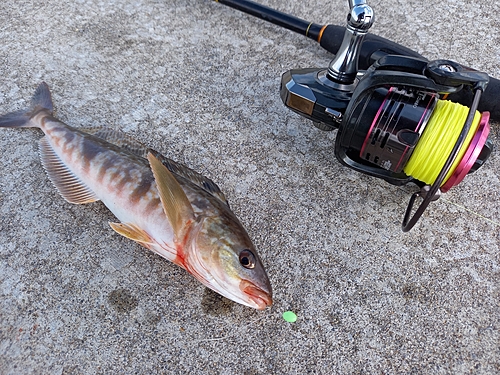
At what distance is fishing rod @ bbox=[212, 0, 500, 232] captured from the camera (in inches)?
62.3

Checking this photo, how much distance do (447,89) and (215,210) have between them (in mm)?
1122

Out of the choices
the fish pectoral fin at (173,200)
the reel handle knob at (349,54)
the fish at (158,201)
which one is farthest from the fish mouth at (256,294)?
the reel handle knob at (349,54)

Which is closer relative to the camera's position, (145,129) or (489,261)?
(489,261)

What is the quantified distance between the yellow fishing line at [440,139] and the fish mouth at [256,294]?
864mm

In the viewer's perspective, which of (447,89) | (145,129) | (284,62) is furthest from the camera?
(284,62)

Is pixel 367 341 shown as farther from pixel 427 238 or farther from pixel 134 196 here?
pixel 134 196

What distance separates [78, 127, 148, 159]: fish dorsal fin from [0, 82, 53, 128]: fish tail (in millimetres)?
330

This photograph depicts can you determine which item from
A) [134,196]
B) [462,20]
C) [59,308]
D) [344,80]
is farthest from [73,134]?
[462,20]

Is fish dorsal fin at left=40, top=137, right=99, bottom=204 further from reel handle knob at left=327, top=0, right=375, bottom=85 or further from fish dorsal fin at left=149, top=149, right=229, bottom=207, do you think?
reel handle knob at left=327, top=0, right=375, bottom=85

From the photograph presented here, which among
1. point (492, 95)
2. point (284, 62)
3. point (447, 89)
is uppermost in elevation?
point (447, 89)

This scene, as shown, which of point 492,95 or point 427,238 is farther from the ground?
point 492,95

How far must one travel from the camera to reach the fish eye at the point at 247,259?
1.66 meters

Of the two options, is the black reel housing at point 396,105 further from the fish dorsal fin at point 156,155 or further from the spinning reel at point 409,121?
the fish dorsal fin at point 156,155

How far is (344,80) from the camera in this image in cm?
196
